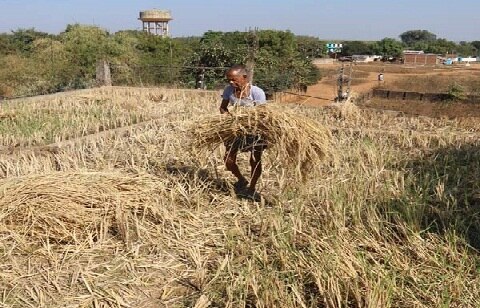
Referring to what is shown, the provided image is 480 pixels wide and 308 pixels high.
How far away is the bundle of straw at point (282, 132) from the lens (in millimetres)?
4043

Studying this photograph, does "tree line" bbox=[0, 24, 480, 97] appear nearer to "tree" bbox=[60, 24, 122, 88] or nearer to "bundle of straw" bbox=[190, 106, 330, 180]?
"tree" bbox=[60, 24, 122, 88]

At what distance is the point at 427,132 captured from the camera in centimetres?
769

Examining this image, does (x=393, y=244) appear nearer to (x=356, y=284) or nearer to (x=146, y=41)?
(x=356, y=284)

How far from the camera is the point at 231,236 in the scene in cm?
378

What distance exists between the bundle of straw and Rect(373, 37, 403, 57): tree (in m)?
66.0

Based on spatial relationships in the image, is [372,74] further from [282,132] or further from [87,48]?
[282,132]

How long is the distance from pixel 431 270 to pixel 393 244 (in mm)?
404

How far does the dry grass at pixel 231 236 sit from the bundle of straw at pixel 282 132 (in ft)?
0.67

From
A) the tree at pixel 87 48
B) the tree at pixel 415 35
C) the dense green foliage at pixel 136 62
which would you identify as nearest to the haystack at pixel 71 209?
the dense green foliage at pixel 136 62

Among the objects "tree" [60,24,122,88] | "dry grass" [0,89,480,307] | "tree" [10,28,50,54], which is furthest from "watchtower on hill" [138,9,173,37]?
"dry grass" [0,89,480,307]

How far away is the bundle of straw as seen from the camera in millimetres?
4043

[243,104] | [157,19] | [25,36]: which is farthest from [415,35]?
[243,104]

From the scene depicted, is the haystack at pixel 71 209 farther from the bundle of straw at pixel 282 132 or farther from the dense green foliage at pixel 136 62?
the dense green foliage at pixel 136 62

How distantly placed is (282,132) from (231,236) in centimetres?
94
